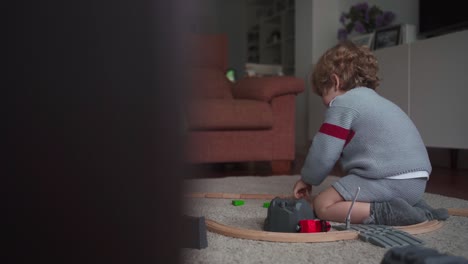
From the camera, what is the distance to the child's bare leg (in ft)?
3.33

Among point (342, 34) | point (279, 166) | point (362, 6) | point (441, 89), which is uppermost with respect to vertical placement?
point (362, 6)

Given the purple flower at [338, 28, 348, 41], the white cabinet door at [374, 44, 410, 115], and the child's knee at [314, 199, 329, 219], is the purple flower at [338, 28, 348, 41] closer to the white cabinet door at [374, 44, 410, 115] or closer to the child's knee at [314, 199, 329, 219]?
the white cabinet door at [374, 44, 410, 115]

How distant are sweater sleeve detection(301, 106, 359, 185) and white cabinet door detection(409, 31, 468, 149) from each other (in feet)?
4.50

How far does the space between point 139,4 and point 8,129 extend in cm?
8

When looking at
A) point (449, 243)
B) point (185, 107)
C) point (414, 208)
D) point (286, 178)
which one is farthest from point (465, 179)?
point (185, 107)

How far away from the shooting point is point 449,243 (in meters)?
0.83

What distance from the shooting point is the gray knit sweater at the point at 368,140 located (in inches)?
40.9

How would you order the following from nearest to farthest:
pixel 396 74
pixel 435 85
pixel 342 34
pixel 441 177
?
pixel 441 177 → pixel 435 85 → pixel 396 74 → pixel 342 34

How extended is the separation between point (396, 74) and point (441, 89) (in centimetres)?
36

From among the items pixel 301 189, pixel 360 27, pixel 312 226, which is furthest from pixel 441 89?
pixel 312 226

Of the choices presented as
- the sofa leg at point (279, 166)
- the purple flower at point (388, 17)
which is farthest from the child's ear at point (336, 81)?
the purple flower at point (388, 17)

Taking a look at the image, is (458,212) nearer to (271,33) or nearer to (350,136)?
(350,136)

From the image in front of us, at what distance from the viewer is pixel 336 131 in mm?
1085

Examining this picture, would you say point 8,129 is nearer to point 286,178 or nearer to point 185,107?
point 185,107
